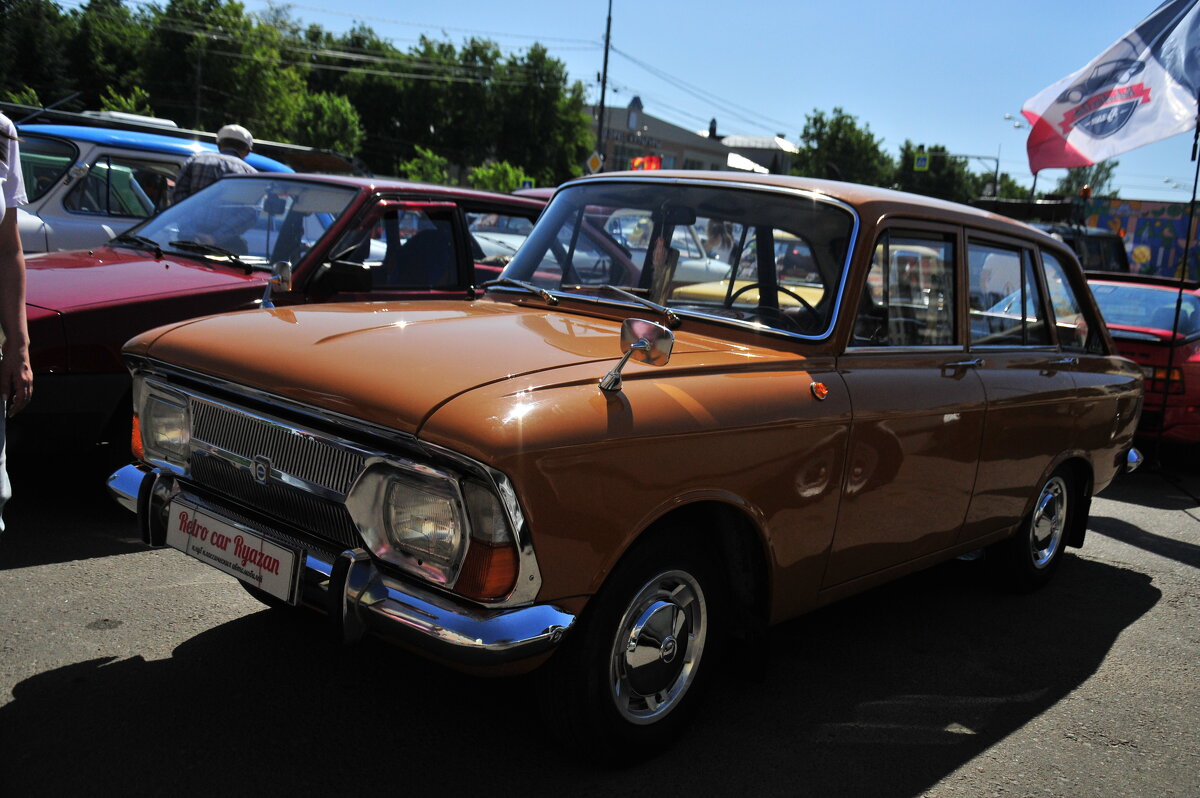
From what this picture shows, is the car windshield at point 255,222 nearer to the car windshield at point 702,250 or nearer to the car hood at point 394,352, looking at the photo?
the car windshield at point 702,250

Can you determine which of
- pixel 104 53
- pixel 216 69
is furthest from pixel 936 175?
pixel 104 53

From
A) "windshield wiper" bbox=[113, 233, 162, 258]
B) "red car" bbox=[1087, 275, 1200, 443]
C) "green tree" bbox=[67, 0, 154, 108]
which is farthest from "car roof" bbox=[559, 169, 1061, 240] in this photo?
"green tree" bbox=[67, 0, 154, 108]

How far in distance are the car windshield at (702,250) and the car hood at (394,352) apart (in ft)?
1.02

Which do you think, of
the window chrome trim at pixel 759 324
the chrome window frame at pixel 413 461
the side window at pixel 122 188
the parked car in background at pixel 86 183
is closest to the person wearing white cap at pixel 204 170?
the side window at pixel 122 188

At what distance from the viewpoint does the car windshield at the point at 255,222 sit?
5664 mm

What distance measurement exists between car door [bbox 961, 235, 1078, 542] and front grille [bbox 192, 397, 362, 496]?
2.70 m

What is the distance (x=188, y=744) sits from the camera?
297cm

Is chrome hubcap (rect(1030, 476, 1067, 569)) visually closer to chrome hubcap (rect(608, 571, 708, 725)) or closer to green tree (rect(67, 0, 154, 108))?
chrome hubcap (rect(608, 571, 708, 725))

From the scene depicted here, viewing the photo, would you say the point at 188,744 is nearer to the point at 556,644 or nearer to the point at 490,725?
the point at 490,725

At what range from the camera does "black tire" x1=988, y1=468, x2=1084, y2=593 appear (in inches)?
199

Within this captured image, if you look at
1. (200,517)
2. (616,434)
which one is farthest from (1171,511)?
(200,517)

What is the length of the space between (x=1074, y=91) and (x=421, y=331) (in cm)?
836

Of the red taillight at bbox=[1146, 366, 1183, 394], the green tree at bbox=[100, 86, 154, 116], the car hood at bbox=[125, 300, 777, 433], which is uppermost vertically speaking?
the green tree at bbox=[100, 86, 154, 116]

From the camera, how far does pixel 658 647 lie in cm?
305
